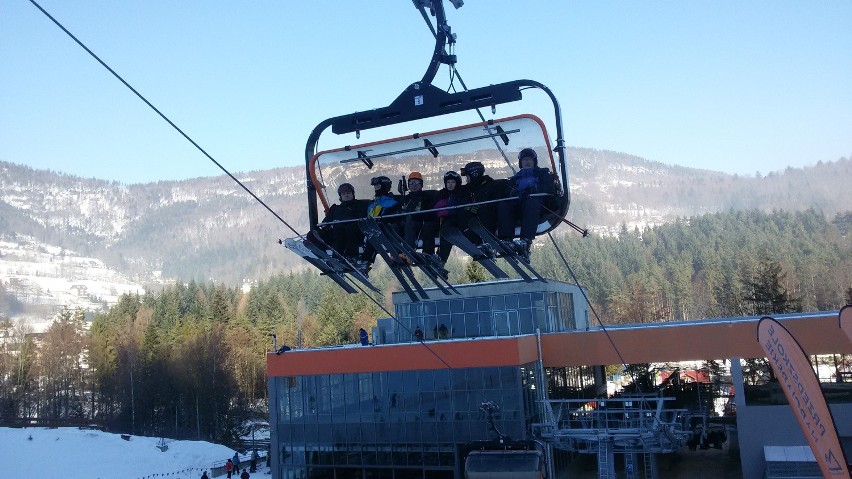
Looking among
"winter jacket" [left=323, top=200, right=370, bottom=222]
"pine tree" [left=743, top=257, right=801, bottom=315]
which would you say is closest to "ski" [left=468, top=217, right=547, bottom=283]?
"winter jacket" [left=323, top=200, right=370, bottom=222]

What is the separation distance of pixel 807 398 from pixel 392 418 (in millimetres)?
23361

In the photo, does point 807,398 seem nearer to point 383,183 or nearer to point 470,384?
point 383,183

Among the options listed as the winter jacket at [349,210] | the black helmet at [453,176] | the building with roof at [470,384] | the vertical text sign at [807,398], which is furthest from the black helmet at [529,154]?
the building with roof at [470,384]

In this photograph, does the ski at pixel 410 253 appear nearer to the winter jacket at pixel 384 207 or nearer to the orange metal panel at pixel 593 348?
the winter jacket at pixel 384 207

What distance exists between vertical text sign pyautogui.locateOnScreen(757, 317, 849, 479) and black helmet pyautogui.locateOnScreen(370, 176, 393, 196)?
15.4 ft

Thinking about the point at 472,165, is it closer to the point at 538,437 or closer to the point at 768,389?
the point at 538,437

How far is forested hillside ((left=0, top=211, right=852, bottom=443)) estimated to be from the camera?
215 feet

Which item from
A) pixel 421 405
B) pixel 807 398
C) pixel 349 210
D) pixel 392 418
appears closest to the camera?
pixel 807 398

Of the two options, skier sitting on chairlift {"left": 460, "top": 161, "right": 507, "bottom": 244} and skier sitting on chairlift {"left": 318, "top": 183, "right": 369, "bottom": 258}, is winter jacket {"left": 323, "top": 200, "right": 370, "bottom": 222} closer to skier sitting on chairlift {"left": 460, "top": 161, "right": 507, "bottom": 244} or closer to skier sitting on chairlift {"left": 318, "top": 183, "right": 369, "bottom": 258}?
skier sitting on chairlift {"left": 318, "top": 183, "right": 369, "bottom": 258}

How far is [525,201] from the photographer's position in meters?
7.66

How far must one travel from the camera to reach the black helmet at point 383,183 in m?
8.48

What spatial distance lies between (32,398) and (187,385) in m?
23.1

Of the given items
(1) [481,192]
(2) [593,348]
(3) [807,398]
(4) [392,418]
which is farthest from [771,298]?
(1) [481,192]

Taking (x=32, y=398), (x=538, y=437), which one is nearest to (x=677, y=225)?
(x=32, y=398)
